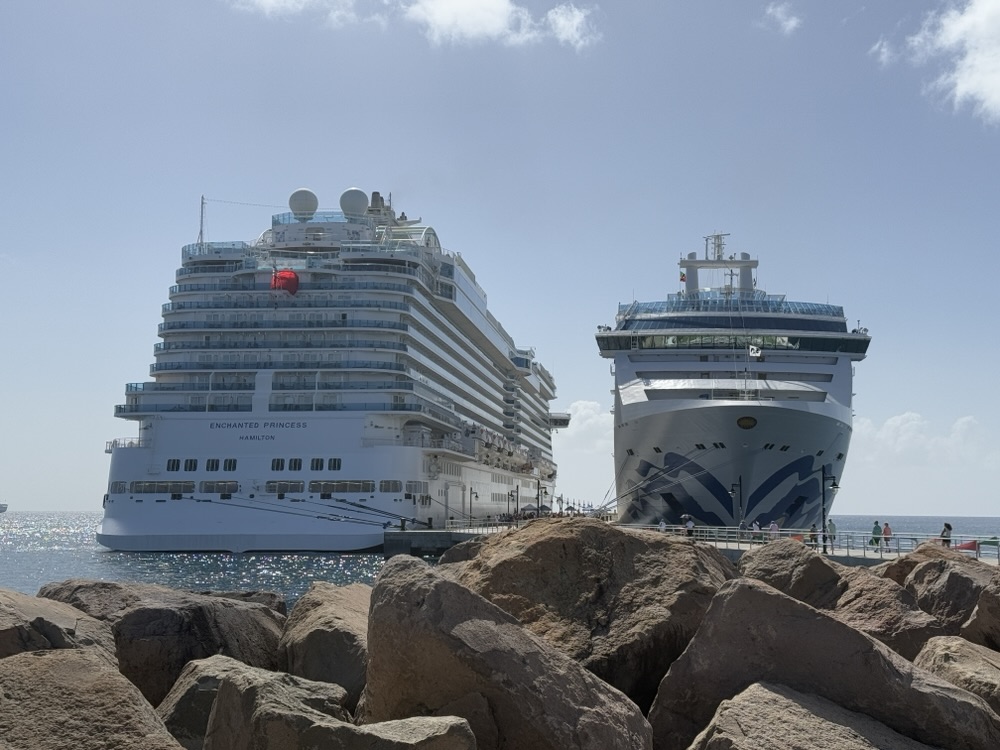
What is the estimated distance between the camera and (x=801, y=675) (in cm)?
649

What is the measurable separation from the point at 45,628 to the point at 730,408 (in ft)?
109

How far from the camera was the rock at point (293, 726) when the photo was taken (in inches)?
209

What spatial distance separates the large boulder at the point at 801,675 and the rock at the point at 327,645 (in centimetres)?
271

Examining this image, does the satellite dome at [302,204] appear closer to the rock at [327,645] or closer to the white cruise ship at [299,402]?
the white cruise ship at [299,402]

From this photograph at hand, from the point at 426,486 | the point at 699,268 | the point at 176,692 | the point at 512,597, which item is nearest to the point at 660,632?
the point at 512,597

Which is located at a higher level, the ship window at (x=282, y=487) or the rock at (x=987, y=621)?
the ship window at (x=282, y=487)

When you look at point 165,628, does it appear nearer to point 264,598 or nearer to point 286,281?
point 264,598

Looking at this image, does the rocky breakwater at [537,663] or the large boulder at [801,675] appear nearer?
the rocky breakwater at [537,663]

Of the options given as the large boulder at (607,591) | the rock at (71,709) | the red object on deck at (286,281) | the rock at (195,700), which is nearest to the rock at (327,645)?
the large boulder at (607,591)

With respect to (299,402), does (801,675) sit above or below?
below

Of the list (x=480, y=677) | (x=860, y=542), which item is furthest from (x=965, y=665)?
(x=860, y=542)

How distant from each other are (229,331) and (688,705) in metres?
49.4

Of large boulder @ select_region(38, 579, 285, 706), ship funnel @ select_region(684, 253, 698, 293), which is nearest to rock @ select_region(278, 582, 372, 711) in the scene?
large boulder @ select_region(38, 579, 285, 706)

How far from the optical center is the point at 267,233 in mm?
63219
